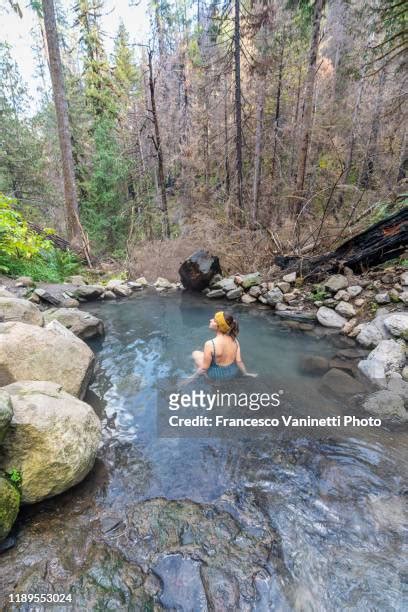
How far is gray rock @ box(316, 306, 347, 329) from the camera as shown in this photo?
267 inches

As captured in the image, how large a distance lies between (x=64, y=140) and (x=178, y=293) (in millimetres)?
7259

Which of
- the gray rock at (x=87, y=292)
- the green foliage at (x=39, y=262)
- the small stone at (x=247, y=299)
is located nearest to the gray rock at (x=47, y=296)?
the gray rock at (x=87, y=292)

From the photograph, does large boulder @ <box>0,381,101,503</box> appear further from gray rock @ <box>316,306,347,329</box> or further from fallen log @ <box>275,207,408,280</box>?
fallen log @ <box>275,207,408,280</box>

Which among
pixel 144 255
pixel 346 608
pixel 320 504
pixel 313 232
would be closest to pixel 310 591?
pixel 346 608

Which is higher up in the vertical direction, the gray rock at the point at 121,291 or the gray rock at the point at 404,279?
the gray rock at the point at 404,279

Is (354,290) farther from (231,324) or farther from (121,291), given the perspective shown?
(121,291)

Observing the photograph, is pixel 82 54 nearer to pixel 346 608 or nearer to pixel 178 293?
pixel 178 293

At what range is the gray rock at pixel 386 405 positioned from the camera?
153 inches

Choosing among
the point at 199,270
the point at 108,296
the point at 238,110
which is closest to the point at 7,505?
the point at 108,296

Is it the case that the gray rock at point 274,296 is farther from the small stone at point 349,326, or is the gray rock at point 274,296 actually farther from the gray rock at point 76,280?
the gray rock at point 76,280

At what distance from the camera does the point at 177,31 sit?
24.6m

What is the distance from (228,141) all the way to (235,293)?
697 cm

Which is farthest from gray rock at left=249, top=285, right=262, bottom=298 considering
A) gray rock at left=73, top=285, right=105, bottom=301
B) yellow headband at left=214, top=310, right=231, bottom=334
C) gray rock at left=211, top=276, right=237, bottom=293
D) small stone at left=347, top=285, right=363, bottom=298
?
yellow headband at left=214, top=310, right=231, bottom=334

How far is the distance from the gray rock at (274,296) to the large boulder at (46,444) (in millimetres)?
6083
